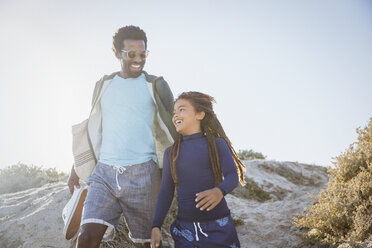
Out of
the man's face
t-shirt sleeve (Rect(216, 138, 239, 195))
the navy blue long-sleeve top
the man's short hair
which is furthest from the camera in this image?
the man's short hair

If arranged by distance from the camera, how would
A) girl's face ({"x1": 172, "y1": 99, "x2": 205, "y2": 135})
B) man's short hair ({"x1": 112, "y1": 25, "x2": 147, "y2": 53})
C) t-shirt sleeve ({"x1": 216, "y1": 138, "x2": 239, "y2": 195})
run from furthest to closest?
man's short hair ({"x1": 112, "y1": 25, "x2": 147, "y2": 53}), girl's face ({"x1": 172, "y1": 99, "x2": 205, "y2": 135}), t-shirt sleeve ({"x1": 216, "y1": 138, "x2": 239, "y2": 195})

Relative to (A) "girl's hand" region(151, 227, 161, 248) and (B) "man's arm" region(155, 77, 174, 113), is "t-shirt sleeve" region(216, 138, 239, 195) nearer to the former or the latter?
(A) "girl's hand" region(151, 227, 161, 248)

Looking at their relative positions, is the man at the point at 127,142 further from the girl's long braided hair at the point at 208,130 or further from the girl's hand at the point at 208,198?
the girl's hand at the point at 208,198

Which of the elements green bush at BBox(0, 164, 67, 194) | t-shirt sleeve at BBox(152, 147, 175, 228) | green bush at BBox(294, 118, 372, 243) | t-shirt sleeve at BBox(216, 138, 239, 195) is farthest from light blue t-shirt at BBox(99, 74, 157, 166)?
green bush at BBox(0, 164, 67, 194)

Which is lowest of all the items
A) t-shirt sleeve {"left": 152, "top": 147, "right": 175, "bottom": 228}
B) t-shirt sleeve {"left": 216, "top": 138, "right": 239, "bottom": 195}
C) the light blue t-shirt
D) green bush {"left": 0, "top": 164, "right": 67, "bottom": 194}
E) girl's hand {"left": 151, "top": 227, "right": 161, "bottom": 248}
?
green bush {"left": 0, "top": 164, "right": 67, "bottom": 194}

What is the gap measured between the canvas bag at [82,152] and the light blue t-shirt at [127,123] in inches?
8.0

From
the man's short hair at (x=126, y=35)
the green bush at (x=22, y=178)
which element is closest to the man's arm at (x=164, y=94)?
the man's short hair at (x=126, y=35)

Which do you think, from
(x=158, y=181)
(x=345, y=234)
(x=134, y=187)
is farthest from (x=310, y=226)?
(x=134, y=187)

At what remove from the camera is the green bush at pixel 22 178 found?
6844mm

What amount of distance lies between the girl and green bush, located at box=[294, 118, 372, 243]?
1610 millimetres

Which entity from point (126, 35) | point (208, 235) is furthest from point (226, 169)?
point (126, 35)

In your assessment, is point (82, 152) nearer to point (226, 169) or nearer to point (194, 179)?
point (194, 179)

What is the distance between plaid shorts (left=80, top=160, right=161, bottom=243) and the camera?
244 cm

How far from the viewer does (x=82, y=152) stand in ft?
9.35
